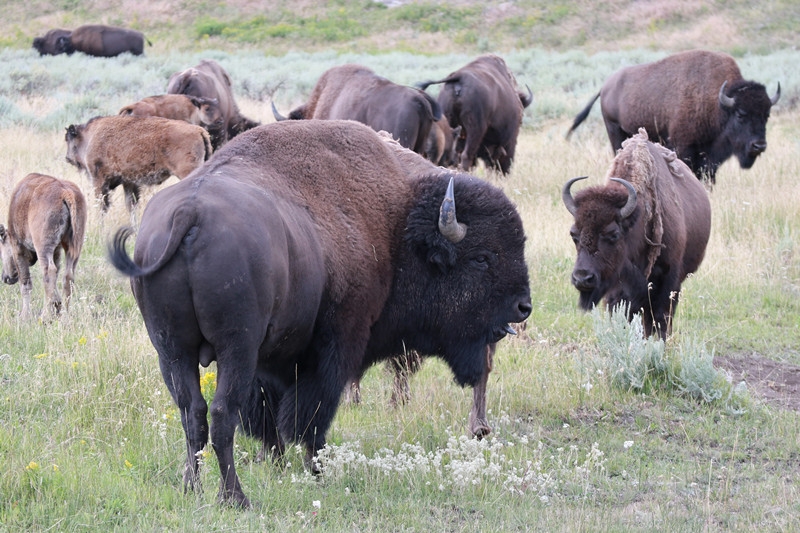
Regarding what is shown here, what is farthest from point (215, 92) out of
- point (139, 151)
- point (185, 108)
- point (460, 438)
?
point (460, 438)

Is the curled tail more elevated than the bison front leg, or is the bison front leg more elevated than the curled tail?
the curled tail

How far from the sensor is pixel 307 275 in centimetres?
466

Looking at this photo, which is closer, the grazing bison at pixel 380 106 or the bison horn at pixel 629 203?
the bison horn at pixel 629 203

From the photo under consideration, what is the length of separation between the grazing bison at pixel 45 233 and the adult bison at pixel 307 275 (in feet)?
10.8

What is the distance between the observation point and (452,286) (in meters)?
5.57

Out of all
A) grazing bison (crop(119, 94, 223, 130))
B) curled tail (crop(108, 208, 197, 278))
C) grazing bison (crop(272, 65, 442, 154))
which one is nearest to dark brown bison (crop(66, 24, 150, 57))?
grazing bison (crop(119, 94, 223, 130))

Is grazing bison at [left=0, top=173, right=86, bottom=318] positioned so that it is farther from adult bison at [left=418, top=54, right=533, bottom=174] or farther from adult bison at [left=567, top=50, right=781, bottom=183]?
adult bison at [left=567, top=50, right=781, bottom=183]

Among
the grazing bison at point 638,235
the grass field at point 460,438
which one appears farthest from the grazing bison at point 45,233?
the grazing bison at point 638,235

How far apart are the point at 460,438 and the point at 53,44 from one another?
37543mm

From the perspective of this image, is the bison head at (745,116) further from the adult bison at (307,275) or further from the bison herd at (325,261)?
the adult bison at (307,275)

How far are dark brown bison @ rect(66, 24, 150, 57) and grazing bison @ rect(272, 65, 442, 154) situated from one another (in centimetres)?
2746

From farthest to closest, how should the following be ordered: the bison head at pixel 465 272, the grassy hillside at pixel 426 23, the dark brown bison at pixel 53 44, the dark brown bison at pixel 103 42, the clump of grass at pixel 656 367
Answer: the grassy hillside at pixel 426 23 < the dark brown bison at pixel 53 44 < the dark brown bison at pixel 103 42 < the clump of grass at pixel 656 367 < the bison head at pixel 465 272

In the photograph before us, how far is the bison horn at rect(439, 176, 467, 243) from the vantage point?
531 centimetres

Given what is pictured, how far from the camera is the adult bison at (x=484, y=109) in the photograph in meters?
14.7
